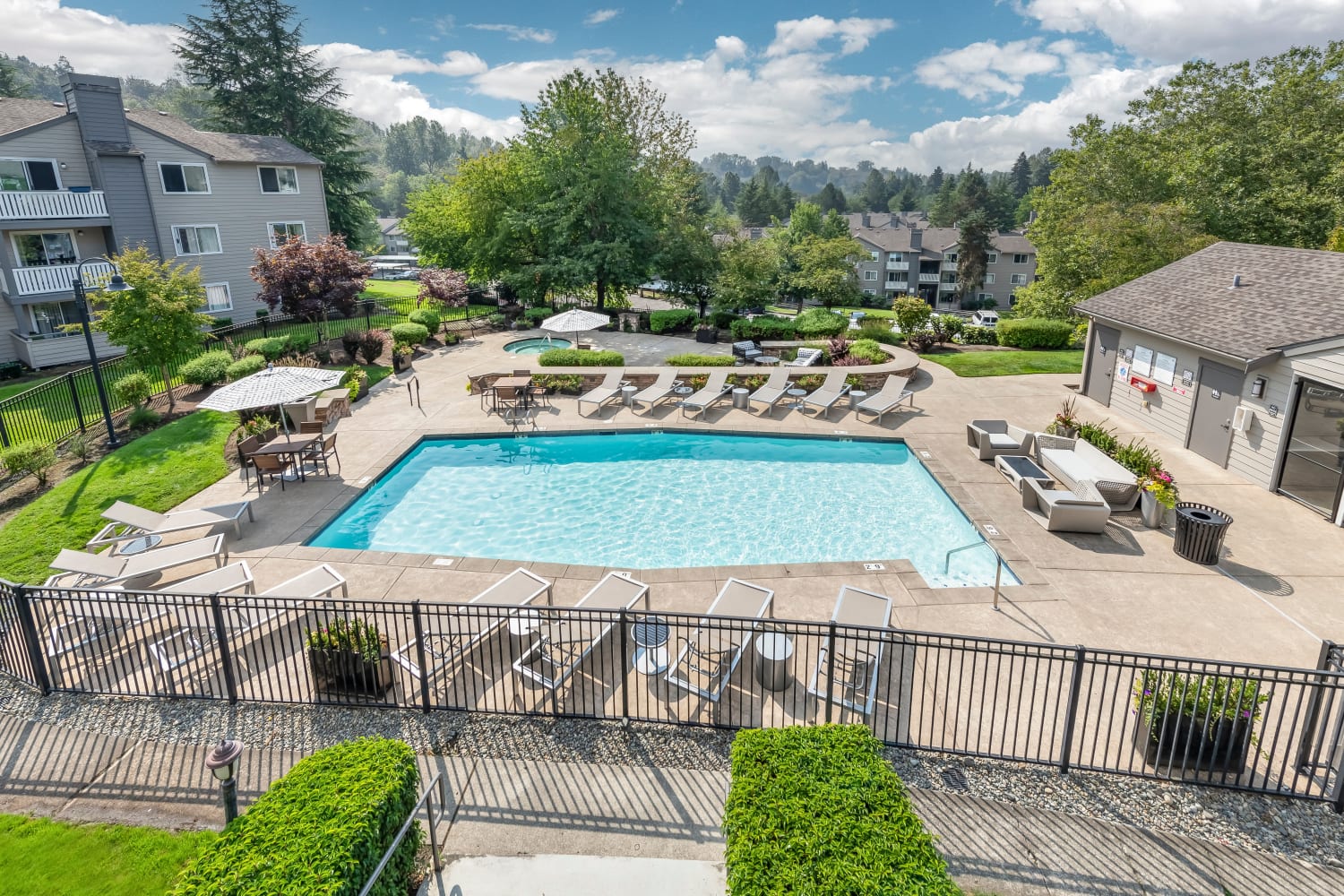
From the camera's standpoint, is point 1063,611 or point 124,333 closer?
point 1063,611

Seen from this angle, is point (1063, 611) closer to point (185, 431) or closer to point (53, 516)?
point (53, 516)

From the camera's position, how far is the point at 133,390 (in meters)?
17.1

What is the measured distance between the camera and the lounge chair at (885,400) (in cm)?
1802

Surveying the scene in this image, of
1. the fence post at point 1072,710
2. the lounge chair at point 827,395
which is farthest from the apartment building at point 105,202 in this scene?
the fence post at point 1072,710

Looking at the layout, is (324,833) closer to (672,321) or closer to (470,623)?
(470,623)

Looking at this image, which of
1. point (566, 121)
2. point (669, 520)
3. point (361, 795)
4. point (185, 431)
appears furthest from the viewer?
point (566, 121)

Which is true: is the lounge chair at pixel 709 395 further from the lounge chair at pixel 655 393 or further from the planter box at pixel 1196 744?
the planter box at pixel 1196 744

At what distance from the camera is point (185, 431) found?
1659 cm

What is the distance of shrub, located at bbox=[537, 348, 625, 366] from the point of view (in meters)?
Answer: 22.5

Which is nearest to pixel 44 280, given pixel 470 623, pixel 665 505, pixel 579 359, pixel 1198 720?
pixel 579 359

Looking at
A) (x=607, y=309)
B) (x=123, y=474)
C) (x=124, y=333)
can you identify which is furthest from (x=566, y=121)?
(x=123, y=474)

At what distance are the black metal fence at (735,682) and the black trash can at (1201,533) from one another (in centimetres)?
308

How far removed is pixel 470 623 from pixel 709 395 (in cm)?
1187

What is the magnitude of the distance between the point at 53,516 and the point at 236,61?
40.4 metres
